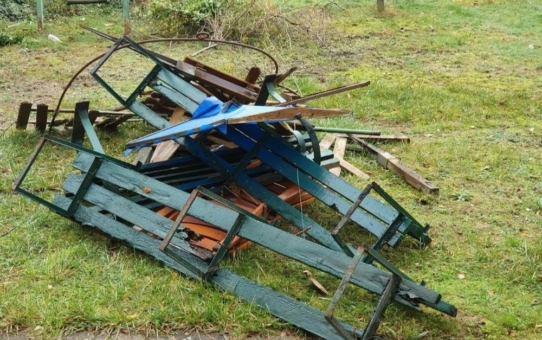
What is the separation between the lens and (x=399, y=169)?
248 inches

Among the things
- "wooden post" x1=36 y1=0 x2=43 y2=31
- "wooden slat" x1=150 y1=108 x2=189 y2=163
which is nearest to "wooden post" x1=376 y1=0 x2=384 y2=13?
"wooden post" x1=36 y1=0 x2=43 y2=31

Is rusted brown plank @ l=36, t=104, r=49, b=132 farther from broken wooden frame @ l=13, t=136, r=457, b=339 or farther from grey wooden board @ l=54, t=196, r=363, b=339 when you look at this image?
grey wooden board @ l=54, t=196, r=363, b=339

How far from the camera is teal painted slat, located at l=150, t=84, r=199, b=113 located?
5.54 m

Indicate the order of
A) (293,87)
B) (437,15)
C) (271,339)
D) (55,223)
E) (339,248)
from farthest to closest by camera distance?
1. (437,15)
2. (293,87)
3. (55,223)
4. (339,248)
5. (271,339)

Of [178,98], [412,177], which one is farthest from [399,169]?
[178,98]

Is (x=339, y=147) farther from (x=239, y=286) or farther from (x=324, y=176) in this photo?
(x=239, y=286)

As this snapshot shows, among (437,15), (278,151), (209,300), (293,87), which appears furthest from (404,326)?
(437,15)

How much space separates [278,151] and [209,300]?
1579 mm

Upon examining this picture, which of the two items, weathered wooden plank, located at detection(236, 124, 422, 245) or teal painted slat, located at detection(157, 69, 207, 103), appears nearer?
weathered wooden plank, located at detection(236, 124, 422, 245)

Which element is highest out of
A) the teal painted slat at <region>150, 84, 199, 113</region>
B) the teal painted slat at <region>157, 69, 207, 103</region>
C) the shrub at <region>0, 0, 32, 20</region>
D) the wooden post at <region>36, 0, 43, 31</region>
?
the teal painted slat at <region>157, 69, 207, 103</region>

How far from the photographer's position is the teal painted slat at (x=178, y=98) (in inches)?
218

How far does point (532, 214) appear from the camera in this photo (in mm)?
5551

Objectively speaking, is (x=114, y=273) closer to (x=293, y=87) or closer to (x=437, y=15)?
(x=293, y=87)

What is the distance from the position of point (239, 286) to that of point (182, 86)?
2.18m
